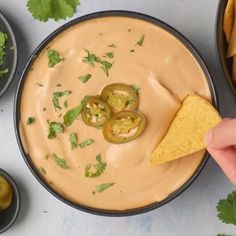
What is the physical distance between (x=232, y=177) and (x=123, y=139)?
339 mm

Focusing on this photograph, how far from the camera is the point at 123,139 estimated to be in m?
1.80

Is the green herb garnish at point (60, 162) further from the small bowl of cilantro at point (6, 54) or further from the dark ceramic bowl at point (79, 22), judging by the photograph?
the small bowl of cilantro at point (6, 54)

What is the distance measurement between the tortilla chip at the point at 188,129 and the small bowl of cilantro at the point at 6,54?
0.52 meters

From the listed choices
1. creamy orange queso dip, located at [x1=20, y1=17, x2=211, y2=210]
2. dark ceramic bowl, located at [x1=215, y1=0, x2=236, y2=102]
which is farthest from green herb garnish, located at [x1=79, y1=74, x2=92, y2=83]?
dark ceramic bowl, located at [x1=215, y1=0, x2=236, y2=102]

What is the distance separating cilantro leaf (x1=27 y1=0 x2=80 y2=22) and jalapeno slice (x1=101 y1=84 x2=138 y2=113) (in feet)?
0.88

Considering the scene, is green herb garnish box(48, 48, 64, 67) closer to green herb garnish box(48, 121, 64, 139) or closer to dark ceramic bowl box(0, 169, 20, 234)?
green herb garnish box(48, 121, 64, 139)

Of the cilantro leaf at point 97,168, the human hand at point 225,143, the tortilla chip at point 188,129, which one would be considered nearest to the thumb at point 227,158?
the human hand at point 225,143

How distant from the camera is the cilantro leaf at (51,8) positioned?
185 cm

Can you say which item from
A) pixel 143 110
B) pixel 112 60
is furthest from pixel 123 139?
pixel 112 60

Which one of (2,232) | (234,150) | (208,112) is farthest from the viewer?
(2,232)

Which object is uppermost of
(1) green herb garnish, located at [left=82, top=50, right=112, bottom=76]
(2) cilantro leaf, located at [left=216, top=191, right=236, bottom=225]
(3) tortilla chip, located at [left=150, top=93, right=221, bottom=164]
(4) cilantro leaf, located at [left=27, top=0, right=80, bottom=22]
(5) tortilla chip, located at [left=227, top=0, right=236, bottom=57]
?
(4) cilantro leaf, located at [left=27, top=0, right=80, bottom=22]

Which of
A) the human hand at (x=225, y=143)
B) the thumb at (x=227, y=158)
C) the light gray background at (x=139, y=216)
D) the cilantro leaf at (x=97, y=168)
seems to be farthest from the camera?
the light gray background at (x=139, y=216)

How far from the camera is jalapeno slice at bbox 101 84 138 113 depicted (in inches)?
69.8

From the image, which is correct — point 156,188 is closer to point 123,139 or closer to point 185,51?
point 123,139
